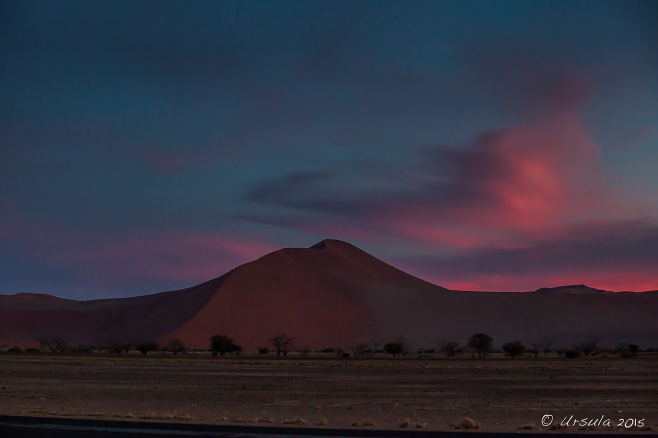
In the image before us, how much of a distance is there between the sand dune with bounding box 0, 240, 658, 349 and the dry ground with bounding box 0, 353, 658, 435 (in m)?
80.7

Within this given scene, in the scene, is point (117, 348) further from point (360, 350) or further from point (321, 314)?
point (321, 314)

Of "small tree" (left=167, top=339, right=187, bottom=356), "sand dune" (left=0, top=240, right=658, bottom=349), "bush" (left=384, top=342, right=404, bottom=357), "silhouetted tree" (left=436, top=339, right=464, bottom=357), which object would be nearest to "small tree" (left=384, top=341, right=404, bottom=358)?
"bush" (left=384, top=342, right=404, bottom=357)

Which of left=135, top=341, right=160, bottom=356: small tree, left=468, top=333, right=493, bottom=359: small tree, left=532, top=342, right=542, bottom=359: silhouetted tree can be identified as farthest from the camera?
left=468, top=333, right=493, bottom=359: small tree

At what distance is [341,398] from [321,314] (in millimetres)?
112167

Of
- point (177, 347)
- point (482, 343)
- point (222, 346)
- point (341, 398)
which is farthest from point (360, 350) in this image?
point (341, 398)

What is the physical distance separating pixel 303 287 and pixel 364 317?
16973 millimetres

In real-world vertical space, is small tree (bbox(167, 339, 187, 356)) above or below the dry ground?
above

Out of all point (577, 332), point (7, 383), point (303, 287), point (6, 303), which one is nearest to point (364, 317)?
point (303, 287)

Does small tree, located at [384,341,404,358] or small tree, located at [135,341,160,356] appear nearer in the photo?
small tree, located at [135,341,160,356]

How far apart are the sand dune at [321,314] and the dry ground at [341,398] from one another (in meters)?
80.7

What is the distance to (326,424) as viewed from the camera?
63.9 ft

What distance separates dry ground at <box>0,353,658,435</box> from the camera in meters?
21.8

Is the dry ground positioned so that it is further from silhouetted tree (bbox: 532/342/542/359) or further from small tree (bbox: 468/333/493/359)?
small tree (bbox: 468/333/493/359)

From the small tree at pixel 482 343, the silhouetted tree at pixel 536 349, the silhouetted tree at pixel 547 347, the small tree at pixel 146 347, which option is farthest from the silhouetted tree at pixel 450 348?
the small tree at pixel 146 347
